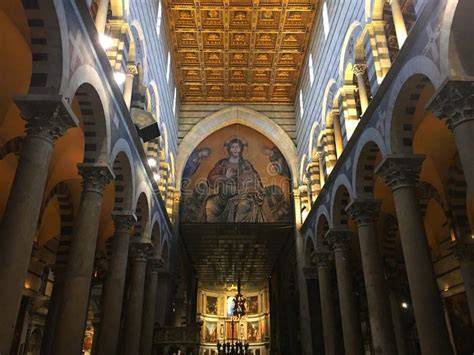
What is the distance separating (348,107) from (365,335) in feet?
43.4

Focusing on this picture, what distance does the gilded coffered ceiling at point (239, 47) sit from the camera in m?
17.6

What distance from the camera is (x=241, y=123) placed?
912 inches

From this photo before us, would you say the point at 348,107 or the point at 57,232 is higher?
the point at 348,107

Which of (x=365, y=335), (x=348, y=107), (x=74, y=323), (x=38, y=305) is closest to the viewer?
(x=74, y=323)

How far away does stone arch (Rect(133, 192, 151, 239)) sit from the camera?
13.7m

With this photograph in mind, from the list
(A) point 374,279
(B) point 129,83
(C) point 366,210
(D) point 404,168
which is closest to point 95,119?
(B) point 129,83

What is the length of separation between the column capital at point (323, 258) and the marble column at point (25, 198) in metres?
11.4

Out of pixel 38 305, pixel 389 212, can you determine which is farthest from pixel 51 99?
pixel 38 305

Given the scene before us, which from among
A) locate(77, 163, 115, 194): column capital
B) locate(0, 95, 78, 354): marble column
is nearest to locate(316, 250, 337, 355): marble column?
locate(77, 163, 115, 194): column capital

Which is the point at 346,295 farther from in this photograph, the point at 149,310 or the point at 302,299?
the point at 149,310

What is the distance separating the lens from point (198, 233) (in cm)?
2280

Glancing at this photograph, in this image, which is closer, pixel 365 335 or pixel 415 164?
pixel 415 164

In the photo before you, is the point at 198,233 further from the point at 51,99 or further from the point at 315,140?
the point at 51,99

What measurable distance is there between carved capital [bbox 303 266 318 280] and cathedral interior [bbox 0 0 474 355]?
9cm
